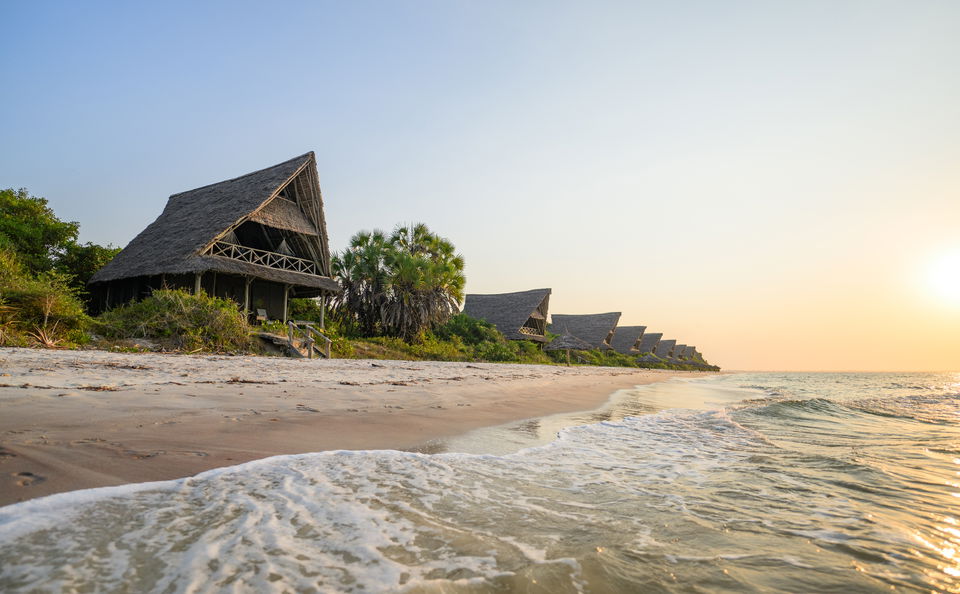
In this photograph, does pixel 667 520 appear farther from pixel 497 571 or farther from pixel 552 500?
pixel 497 571

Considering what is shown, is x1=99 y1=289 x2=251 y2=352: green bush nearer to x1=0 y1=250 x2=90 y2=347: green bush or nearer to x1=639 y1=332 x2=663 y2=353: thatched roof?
x1=0 y1=250 x2=90 y2=347: green bush

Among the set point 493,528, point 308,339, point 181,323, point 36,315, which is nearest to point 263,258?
point 308,339

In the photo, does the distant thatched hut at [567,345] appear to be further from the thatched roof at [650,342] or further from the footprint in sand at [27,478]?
the footprint in sand at [27,478]

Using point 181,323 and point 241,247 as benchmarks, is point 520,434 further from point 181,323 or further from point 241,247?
point 241,247

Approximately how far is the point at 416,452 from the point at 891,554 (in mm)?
2398

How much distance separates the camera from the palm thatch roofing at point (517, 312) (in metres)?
31.4

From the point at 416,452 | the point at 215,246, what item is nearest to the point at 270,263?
the point at 215,246

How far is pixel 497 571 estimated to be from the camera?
1.49 metres

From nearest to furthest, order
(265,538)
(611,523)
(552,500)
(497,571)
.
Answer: (497,571) → (265,538) → (611,523) → (552,500)

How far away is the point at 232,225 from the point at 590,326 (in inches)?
1380

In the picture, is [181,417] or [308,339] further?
[308,339]

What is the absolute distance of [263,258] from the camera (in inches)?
666

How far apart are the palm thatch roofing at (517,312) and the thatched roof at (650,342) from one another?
2583 cm

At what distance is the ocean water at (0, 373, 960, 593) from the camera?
4.53 ft
